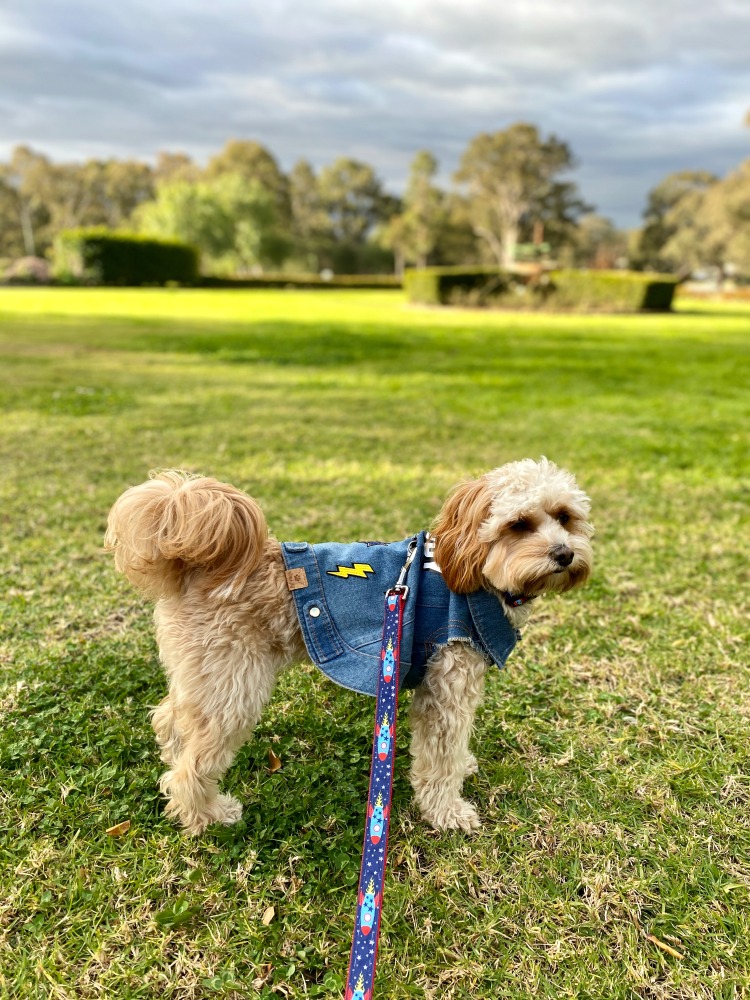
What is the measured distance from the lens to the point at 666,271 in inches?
3174

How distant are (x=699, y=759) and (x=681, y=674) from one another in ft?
2.35

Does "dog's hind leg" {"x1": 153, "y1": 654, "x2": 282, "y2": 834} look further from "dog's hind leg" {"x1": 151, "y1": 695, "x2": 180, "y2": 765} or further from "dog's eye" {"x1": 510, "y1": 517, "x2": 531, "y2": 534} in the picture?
"dog's eye" {"x1": 510, "y1": 517, "x2": 531, "y2": 534}

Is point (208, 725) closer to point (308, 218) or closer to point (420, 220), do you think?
point (420, 220)

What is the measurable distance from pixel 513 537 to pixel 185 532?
50.6 inches

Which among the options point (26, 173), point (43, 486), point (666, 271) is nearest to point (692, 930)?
point (43, 486)

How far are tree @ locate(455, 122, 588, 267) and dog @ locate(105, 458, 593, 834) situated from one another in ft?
256

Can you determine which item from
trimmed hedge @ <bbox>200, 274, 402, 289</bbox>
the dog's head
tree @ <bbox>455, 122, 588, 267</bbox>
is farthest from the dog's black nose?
tree @ <bbox>455, 122, 588, 267</bbox>

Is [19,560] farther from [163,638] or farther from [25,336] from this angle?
[25,336]

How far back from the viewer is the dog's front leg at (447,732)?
2.73 meters

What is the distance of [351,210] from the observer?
101 metres

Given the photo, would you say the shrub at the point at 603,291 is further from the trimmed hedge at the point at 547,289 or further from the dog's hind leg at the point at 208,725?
the dog's hind leg at the point at 208,725

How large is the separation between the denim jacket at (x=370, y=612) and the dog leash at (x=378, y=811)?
0.08 metres

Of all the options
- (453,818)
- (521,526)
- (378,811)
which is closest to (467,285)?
(521,526)

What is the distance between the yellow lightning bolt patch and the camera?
265cm
